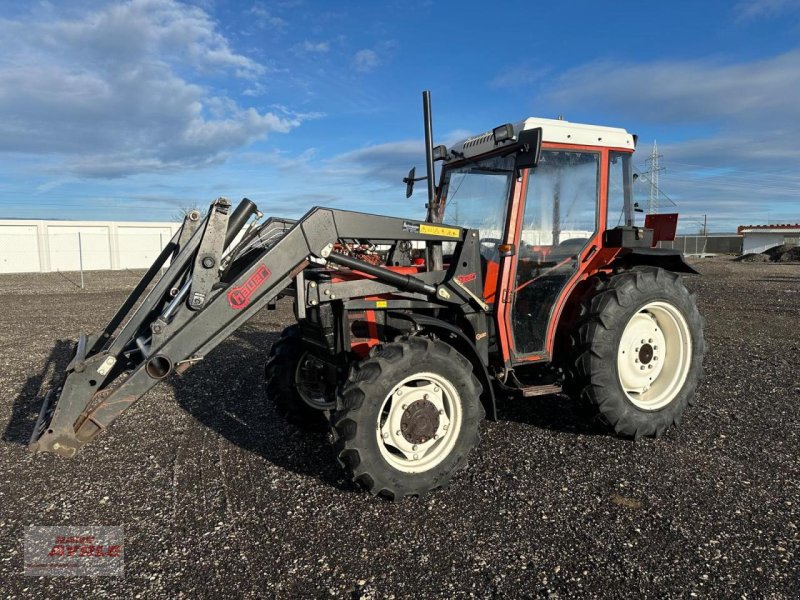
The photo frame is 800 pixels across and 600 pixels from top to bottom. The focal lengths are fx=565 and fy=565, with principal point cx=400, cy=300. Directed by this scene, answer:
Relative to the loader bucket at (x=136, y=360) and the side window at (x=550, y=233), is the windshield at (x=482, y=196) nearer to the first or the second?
the side window at (x=550, y=233)

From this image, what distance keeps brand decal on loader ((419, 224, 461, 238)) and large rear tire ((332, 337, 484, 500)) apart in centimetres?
86

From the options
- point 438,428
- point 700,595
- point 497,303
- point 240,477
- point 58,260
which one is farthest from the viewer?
point 58,260

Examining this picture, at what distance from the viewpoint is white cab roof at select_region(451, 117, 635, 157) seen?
15.3ft

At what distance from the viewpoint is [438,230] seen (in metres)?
4.38

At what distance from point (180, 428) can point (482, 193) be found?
3.66 metres

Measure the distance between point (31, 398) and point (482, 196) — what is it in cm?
551

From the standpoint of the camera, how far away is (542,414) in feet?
18.6

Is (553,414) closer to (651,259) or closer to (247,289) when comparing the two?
(651,259)

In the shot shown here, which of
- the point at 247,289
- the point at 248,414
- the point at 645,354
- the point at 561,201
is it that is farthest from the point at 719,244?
the point at 247,289

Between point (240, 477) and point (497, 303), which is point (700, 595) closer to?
point (497, 303)

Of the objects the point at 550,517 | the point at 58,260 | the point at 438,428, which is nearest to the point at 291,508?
the point at 438,428

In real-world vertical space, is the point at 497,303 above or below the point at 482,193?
below

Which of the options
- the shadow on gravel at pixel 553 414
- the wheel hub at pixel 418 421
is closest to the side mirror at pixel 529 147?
the wheel hub at pixel 418 421

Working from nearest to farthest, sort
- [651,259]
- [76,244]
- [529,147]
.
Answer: [529,147] → [651,259] → [76,244]
